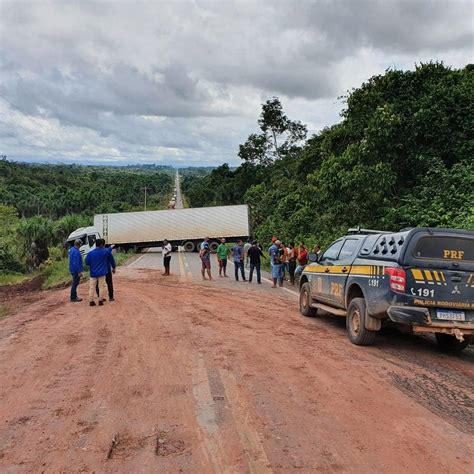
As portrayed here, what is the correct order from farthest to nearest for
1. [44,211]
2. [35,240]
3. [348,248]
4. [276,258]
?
[44,211]
[35,240]
[276,258]
[348,248]

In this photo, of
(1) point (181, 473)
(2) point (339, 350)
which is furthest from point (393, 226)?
(1) point (181, 473)

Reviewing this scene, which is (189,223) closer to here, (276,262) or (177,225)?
(177,225)

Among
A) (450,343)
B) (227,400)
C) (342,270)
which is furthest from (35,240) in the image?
(227,400)

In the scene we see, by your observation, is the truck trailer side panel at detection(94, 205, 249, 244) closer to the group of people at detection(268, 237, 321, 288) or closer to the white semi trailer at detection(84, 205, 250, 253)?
the white semi trailer at detection(84, 205, 250, 253)

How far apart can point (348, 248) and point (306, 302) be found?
2.08 m

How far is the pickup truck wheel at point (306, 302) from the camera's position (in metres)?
11.2

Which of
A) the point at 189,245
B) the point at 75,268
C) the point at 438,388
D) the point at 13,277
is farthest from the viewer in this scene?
the point at 189,245

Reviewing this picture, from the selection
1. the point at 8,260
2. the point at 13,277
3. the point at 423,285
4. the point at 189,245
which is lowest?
the point at 13,277

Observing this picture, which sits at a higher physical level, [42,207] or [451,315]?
[42,207]

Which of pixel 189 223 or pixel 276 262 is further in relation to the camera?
pixel 189 223

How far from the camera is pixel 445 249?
7719 millimetres

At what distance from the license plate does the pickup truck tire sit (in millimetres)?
1110

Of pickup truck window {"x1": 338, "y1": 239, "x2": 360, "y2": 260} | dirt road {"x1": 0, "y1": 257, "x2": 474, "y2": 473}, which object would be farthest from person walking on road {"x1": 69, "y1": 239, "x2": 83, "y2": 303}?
pickup truck window {"x1": 338, "y1": 239, "x2": 360, "y2": 260}

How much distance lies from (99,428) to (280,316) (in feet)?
22.5
